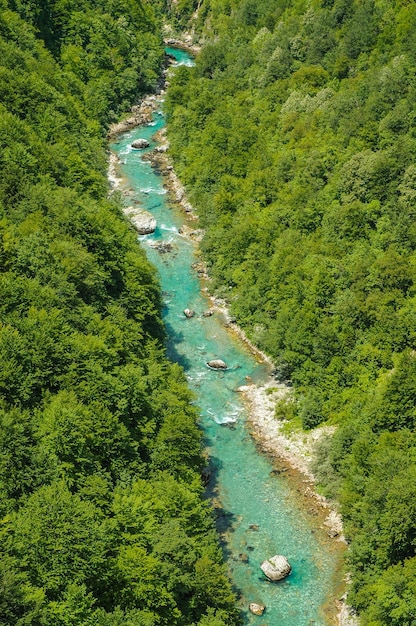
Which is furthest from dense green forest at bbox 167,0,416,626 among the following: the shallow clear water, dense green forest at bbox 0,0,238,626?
dense green forest at bbox 0,0,238,626

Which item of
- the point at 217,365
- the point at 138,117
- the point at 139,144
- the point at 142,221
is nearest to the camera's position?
the point at 217,365

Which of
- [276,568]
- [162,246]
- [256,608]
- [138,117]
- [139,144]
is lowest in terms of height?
[256,608]

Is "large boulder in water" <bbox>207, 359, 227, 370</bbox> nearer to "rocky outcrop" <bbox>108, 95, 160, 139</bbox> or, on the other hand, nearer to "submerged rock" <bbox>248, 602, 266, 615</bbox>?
"submerged rock" <bbox>248, 602, 266, 615</bbox>

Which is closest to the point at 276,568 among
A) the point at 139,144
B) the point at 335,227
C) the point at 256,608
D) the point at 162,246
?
the point at 256,608

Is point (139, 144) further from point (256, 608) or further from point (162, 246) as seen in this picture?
point (256, 608)

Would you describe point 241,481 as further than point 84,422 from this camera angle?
Yes

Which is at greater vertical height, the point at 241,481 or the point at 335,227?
the point at 335,227

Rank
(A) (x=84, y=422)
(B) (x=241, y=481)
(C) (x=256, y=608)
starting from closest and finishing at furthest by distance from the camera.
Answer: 1. (A) (x=84, y=422)
2. (C) (x=256, y=608)
3. (B) (x=241, y=481)
